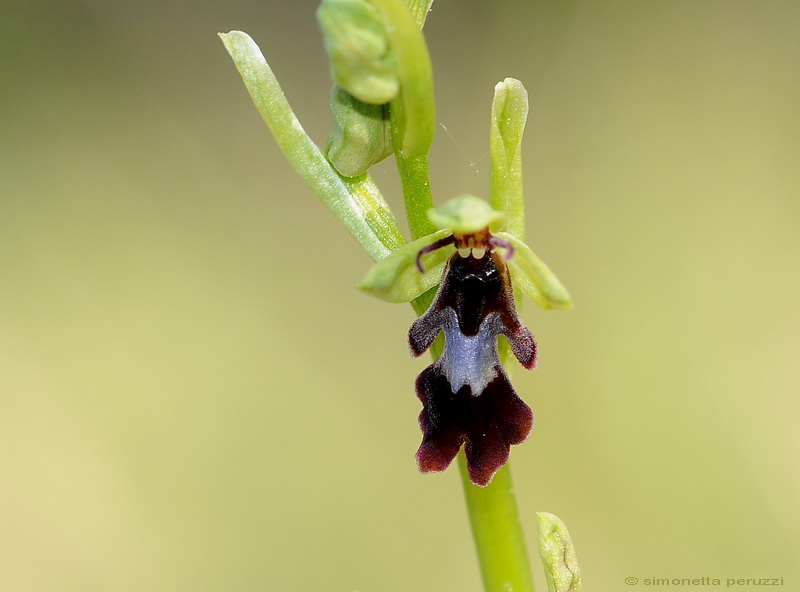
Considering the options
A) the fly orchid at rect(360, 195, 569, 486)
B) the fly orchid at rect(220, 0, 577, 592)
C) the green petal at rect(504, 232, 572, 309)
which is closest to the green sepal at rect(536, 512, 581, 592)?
the fly orchid at rect(220, 0, 577, 592)

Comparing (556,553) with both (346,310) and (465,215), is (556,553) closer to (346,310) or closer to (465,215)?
(465,215)

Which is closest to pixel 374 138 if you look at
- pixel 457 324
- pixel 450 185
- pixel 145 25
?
pixel 457 324

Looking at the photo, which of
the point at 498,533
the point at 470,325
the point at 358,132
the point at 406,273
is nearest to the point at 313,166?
the point at 358,132

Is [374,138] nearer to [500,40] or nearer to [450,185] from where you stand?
[450,185]

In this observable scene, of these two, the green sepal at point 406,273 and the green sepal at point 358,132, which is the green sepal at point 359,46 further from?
the green sepal at point 406,273

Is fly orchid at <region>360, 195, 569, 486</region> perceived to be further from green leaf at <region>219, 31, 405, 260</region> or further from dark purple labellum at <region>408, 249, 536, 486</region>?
green leaf at <region>219, 31, 405, 260</region>

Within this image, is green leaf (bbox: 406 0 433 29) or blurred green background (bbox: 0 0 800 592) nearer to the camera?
green leaf (bbox: 406 0 433 29)
